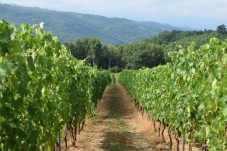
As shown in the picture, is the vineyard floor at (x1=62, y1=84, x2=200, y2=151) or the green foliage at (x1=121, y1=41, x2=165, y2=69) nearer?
the vineyard floor at (x1=62, y1=84, x2=200, y2=151)

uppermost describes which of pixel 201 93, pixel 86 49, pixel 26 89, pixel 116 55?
pixel 26 89

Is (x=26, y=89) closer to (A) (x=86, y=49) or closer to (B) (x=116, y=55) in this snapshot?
(A) (x=86, y=49)

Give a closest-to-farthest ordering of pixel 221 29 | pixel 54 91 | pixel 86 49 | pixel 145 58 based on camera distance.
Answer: pixel 54 91
pixel 86 49
pixel 145 58
pixel 221 29

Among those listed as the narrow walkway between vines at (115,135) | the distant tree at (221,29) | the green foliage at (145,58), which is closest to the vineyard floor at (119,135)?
the narrow walkway between vines at (115,135)

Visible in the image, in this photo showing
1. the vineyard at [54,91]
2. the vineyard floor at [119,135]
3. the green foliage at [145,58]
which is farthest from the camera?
the green foliage at [145,58]

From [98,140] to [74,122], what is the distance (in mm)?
2748

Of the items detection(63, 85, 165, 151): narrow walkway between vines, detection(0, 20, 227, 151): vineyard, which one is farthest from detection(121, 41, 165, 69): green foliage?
detection(0, 20, 227, 151): vineyard

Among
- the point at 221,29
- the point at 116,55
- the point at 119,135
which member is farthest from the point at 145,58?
the point at 119,135

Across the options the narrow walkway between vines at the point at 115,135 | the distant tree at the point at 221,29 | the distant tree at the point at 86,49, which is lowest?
the narrow walkway between vines at the point at 115,135

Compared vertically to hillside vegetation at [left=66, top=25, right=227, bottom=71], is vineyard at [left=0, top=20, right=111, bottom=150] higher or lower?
higher

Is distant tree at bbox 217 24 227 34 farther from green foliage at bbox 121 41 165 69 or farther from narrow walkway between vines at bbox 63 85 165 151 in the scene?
narrow walkway between vines at bbox 63 85 165 151

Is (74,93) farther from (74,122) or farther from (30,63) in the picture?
(30,63)

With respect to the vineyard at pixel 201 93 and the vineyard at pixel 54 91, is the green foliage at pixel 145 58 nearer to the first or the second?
the vineyard at pixel 54 91

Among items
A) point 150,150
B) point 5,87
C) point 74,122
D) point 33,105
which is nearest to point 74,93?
point 74,122
